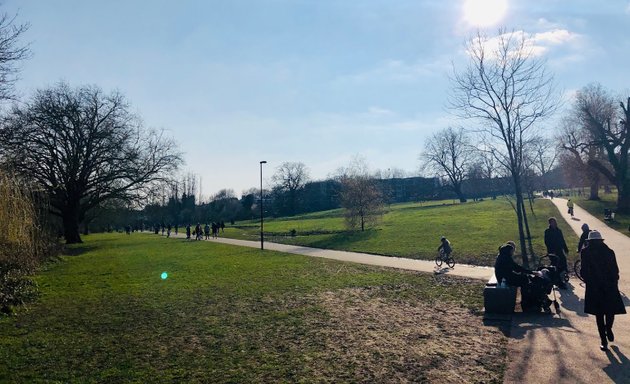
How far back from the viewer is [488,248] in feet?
66.7

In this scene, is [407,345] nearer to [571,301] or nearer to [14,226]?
[571,301]

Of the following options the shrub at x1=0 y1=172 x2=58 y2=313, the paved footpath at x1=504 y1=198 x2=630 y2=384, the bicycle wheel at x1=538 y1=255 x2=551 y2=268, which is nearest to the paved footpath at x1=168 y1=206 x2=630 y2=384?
the paved footpath at x1=504 y1=198 x2=630 y2=384

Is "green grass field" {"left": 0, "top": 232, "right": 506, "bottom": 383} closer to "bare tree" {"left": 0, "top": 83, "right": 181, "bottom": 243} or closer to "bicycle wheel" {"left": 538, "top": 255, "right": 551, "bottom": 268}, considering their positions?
"bicycle wheel" {"left": 538, "top": 255, "right": 551, "bottom": 268}

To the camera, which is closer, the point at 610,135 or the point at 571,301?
the point at 571,301

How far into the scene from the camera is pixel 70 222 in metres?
40.3

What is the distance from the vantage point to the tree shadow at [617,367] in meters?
5.55

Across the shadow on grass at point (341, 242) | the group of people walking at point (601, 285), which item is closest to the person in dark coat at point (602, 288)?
the group of people walking at point (601, 285)

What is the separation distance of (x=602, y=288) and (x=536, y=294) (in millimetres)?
2317

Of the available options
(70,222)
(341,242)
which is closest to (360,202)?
(341,242)

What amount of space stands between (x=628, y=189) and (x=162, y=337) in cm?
4113

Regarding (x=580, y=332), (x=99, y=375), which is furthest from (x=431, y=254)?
(x=99, y=375)

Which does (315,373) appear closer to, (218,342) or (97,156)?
(218,342)

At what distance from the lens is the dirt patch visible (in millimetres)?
5816

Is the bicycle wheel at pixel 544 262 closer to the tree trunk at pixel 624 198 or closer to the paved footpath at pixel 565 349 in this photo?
the paved footpath at pixel 565 349
